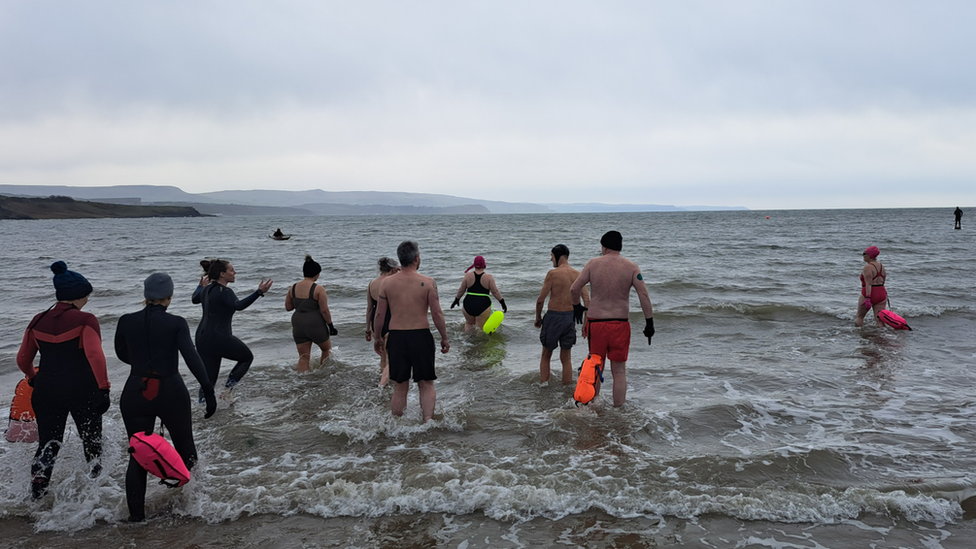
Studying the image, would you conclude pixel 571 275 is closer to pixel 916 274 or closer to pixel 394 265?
pixel 394 265

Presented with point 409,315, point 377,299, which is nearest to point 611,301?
point 409,315

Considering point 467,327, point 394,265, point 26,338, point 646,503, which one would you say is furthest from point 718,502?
point 467,327

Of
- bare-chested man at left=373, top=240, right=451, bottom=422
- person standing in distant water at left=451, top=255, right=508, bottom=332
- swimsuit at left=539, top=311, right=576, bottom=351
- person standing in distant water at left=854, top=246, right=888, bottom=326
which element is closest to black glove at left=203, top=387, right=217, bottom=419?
bare-chested man at left=373, top=240, right=451, bottom=422

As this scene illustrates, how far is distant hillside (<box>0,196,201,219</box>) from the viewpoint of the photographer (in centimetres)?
12160

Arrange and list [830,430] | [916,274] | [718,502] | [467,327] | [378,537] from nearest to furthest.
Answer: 1. [378,537]
2. [718,502]
3. [830,430]
4. [467,327]
5. [916,274]

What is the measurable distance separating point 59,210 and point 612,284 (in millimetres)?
158991

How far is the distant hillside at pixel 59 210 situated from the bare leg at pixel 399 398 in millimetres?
143930

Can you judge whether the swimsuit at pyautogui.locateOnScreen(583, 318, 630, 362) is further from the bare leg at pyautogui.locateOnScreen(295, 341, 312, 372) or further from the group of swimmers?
the bare leg at pyautogui.locateOnScreen(295, 341, 312, 372)

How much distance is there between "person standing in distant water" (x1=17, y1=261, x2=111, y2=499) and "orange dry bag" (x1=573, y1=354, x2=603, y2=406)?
4.61 m

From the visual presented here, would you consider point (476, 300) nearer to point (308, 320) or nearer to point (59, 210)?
point (308, 320)

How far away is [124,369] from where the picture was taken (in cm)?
989

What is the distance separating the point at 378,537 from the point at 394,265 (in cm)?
443

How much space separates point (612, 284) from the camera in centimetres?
672

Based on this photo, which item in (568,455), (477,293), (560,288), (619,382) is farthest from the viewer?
(477,293)
